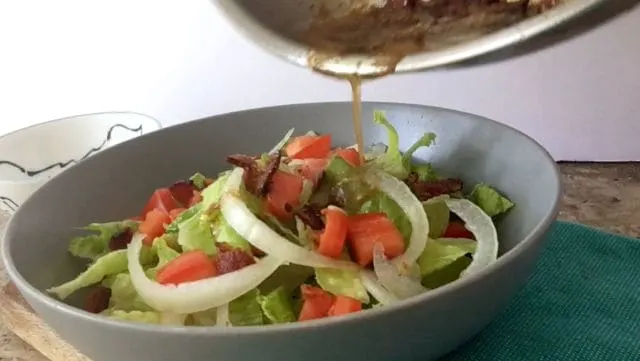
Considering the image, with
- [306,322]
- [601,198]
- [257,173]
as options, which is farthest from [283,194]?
[601,198]

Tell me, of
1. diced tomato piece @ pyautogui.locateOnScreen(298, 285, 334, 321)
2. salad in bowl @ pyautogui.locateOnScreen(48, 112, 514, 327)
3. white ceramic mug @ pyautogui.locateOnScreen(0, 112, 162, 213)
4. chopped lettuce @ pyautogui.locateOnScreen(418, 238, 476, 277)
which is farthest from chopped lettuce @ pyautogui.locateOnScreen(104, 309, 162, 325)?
white ceramic mug @ pyautogui.locateOnScreen(0, 112, 162, 213)

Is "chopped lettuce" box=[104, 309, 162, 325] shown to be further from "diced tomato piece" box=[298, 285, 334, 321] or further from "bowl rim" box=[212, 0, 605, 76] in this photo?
"bowl rim" box=[212, 0, 605, 76]

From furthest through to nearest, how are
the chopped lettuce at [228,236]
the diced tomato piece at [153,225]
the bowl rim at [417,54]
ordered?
the diced tomato piece at [153,225] → the chopped lettuce at [228,236] → the bowl rim at [417,54]

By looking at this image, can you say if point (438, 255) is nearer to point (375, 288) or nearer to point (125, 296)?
point (375, 288)

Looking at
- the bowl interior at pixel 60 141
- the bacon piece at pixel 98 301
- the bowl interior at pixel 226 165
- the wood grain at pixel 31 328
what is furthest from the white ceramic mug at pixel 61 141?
the bacon piece at pixel 98 301

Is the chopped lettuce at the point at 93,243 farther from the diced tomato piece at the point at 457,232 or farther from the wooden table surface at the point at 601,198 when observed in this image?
the diced tomato piece at the point at 457,232
